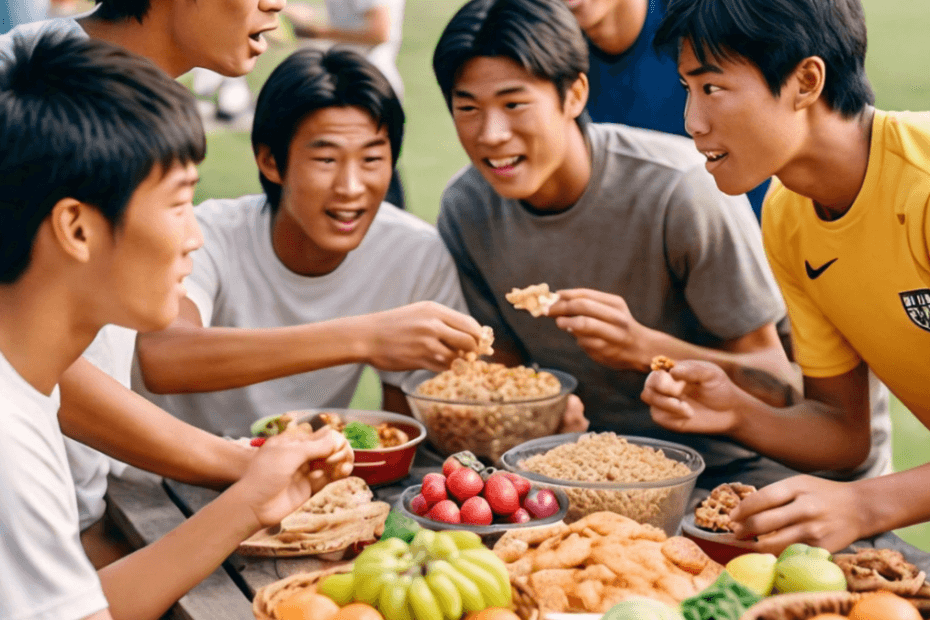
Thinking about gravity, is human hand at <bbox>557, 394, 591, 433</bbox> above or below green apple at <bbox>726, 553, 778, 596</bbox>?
below

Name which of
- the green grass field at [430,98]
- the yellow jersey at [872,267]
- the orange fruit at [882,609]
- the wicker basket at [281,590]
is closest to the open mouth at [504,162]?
the yellow jersey at [872,267]

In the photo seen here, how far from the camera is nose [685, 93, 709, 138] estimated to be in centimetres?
175

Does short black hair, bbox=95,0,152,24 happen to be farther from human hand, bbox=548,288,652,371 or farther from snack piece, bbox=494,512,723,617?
snack piece, bbox=494,512,723,617

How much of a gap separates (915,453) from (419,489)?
15.2 feet

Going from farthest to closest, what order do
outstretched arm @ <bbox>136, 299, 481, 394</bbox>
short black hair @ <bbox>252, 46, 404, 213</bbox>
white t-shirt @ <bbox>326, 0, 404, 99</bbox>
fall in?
white t-shirt @ <bbox>326, 0, 404, 99</bbox> → short black hair @ <bbox>252, 46, 404, 213</bbox> → outstretched arm @ <bbox>136, 299, 481, 394</bbox>

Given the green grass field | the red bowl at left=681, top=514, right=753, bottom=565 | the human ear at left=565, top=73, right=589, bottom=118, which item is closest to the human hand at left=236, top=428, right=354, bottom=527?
the red bowl at left=681, top=514, right=753, bottom=565

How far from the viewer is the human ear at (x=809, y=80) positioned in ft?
5.47

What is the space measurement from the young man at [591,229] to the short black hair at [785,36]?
0.52 m

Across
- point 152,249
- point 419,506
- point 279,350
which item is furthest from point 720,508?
point 279,350

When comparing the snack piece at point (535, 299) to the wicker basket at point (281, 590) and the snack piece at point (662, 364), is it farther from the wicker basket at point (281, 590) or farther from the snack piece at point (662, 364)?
the wicker basket at point (281, 590)

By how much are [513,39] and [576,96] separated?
0.85 ft

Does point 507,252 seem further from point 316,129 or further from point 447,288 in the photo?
point 316,129

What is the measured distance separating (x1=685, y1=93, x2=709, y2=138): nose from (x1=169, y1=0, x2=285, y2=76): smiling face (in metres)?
0.91

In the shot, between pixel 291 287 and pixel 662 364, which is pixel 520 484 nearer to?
pixel 662 364
